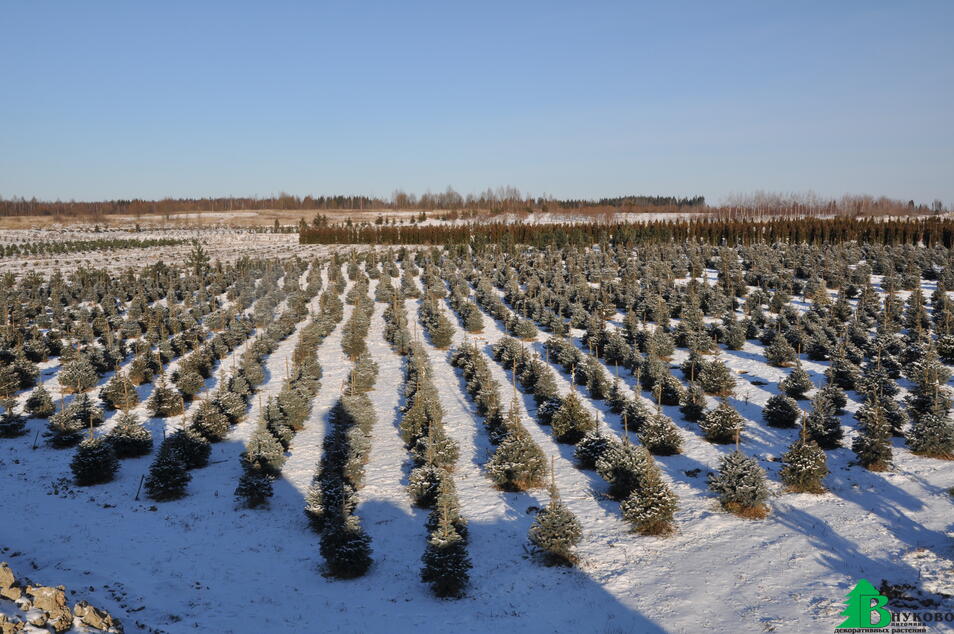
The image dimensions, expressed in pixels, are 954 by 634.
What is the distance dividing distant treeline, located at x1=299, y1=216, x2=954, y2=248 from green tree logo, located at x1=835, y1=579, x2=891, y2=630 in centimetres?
5696

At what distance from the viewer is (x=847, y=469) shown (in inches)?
593

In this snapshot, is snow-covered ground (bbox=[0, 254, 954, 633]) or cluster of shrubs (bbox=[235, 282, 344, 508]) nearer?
snow-covered ground (bbox=[0, 254, 954, 633])

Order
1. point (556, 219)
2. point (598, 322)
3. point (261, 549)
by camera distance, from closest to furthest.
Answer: point (261, 549), point (598, 322), point (556, 219)

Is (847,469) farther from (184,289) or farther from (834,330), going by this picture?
(184,289)

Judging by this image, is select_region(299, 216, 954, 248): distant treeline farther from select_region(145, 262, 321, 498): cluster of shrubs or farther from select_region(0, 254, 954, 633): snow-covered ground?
select_region(0, 254, 954, 633): snow-covered ground

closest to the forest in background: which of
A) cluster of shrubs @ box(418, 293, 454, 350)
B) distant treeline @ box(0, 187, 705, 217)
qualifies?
distant treeline @ box(0, 187, 705, 217)

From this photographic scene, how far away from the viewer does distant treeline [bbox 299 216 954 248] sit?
203 ft

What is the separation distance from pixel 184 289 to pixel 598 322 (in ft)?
103

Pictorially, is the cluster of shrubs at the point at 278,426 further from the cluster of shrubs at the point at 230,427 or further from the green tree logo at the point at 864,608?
the green tree logo at the point at 864,608

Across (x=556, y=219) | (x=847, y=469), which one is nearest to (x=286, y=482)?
(x=847, y=469)

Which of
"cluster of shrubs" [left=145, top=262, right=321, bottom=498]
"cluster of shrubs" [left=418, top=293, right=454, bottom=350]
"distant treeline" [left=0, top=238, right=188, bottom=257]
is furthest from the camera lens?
"distant treeline" [left=0, top=238, right=188, bottom=257]

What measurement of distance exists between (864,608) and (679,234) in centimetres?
6909

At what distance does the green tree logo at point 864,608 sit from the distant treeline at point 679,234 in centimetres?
5696

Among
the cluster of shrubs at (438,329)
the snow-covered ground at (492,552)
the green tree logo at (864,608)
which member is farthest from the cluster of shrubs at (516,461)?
the cluster of shrubs at (438,329)
